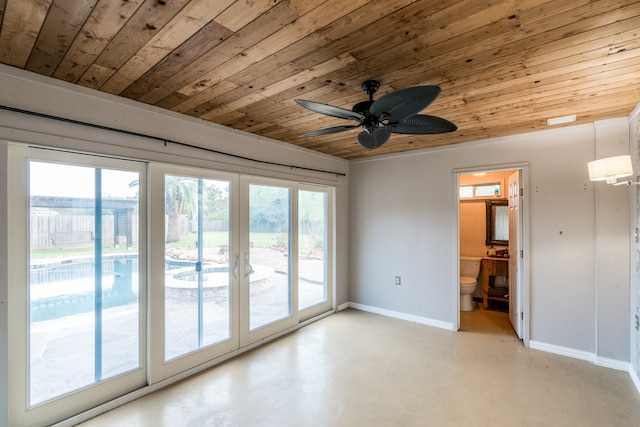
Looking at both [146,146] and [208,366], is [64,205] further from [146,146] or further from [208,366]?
[208,366]

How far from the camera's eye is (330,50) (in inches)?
66.2

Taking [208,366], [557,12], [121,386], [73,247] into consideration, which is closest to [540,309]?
[557,12]

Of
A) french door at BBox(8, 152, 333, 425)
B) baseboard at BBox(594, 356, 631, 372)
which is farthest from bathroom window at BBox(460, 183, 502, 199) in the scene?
french door at BBox(8, 152, 333, 425)

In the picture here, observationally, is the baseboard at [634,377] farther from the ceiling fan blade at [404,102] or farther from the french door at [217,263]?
the french door at [217,263]

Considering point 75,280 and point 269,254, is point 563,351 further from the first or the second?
point 75,280

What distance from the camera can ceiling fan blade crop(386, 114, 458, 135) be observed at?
1.86 meters

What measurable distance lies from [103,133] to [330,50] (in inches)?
70.7

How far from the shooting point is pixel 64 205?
213cm

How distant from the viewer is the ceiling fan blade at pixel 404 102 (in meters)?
1.42

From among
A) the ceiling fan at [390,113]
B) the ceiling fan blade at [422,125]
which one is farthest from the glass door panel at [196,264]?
the ceiling fan blade at [422,125]

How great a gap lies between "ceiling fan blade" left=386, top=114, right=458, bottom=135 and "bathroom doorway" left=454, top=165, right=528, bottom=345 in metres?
2.08

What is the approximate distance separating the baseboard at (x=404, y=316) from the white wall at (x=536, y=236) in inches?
2.0

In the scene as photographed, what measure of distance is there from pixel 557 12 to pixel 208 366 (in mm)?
3586

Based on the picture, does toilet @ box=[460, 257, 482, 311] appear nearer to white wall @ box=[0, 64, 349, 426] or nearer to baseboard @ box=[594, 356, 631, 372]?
baseboard @ box=[594, 356, 631, 372]
